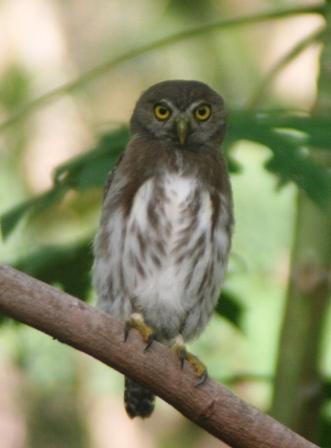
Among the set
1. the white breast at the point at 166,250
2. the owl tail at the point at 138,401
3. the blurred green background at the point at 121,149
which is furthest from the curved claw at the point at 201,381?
the owl tail at the point at 138,401

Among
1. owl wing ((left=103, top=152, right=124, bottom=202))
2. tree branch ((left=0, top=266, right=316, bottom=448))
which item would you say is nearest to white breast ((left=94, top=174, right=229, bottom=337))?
owl wing ((left=103, top=152, right=124, bottom=202))

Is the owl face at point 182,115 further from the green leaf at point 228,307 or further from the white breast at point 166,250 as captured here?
the green leaf at point 228,307

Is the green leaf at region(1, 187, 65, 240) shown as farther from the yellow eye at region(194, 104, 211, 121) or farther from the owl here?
the yellow eye at region(194, 104, 211, 121)

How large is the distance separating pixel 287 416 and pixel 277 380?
107 mm

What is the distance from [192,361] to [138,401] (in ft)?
3.11

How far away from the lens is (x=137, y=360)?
2.87 metres

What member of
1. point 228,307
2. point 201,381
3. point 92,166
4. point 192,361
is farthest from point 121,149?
point 201,381

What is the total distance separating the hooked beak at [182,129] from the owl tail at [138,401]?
0.80 m

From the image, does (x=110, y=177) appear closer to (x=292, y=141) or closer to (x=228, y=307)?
(x=228, y=307)

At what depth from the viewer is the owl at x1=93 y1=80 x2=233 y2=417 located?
378 centimetres

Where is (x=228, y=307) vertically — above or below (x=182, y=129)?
below

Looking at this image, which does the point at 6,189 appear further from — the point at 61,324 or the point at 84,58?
the point at 61,324

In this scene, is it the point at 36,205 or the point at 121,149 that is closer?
the point at 36,205

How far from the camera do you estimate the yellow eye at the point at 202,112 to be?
407 centimetres
